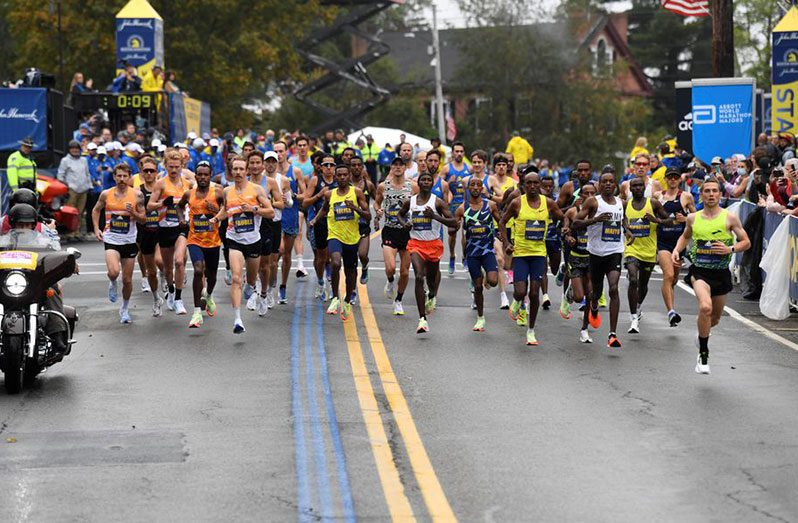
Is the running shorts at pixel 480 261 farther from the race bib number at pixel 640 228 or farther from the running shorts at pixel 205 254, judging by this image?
the running shorts at pixel 205 254

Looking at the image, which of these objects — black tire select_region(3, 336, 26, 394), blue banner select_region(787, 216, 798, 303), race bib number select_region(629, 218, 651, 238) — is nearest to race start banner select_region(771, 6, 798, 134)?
blue banner select_region(787, 216, 798, 303)

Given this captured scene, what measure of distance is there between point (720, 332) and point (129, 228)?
7010mm

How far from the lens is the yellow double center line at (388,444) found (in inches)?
349

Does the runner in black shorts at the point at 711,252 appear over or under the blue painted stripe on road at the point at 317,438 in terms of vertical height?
over

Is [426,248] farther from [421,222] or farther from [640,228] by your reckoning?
[640,228]

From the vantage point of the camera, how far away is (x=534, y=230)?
16516mm

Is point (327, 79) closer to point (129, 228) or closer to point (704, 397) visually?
point (129, 228)

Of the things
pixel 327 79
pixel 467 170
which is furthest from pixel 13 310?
pixel 327 79

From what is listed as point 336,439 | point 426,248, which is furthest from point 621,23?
point 336,439

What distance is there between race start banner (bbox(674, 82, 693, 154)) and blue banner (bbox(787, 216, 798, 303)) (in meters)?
12.2

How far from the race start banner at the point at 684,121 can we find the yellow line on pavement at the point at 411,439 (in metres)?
16.2

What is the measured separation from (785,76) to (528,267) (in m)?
14.2

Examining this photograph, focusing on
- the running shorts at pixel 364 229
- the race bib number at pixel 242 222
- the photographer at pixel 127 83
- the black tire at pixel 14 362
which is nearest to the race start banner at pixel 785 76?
the running shorts at pixel 364 229

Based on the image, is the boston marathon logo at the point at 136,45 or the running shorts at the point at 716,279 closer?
the running shorts at the point at 716,279
